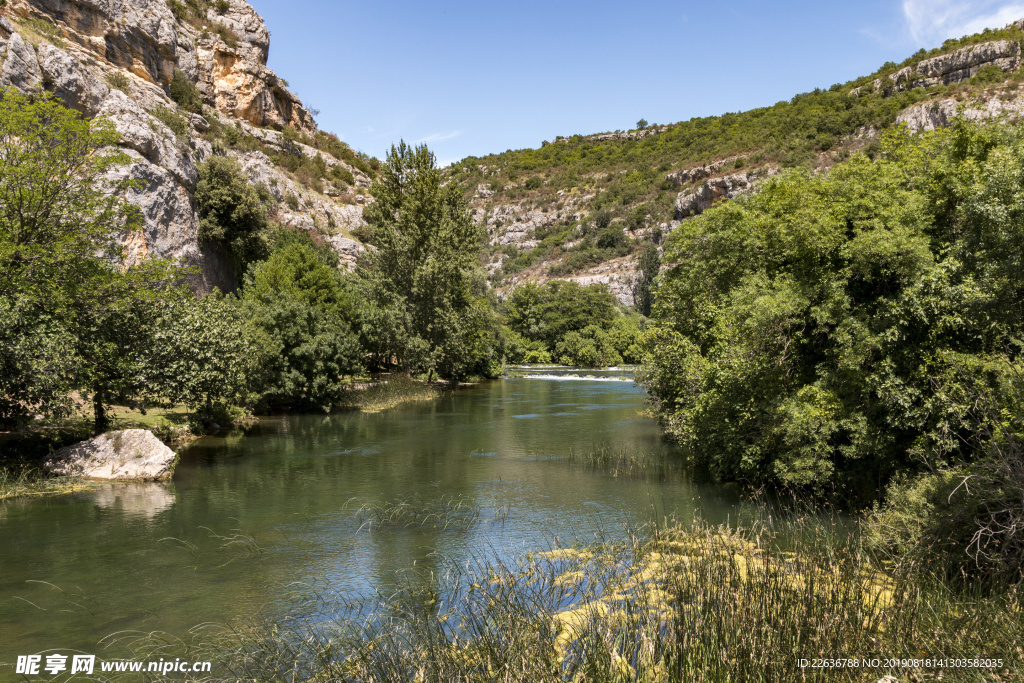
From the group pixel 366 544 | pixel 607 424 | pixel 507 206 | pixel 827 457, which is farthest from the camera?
pixel 507 206

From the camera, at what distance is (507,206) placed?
15050cm

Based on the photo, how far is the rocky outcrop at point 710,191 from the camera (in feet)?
301


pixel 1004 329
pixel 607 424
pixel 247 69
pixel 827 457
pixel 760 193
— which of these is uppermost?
pixel 247 69

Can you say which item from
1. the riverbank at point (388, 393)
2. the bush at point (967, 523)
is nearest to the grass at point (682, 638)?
the bush at point (967, 523)

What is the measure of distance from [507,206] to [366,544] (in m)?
144

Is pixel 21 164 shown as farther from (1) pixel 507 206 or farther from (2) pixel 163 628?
(1) pixel 507 206

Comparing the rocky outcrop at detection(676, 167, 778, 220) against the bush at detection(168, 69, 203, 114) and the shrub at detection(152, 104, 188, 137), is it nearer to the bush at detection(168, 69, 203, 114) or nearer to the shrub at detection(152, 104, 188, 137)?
the bush at detection(168, 69, 203, 114)

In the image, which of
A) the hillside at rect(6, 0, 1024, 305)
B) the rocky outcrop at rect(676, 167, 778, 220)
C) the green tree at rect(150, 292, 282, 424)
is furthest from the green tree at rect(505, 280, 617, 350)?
the green tree at rect(150, 292, 282, 424)

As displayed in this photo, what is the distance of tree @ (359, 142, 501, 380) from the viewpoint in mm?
41500

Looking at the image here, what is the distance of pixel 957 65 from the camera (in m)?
86.8

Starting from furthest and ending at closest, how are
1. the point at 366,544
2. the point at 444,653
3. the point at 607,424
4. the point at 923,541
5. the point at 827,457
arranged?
the point at 607,424 < the point at 827,457 < the point at 366,544 < the point at 923,541 < the point at 444,653

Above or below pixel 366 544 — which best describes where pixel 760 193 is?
above

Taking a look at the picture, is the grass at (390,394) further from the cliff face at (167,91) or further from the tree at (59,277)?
the tree at (59,277)

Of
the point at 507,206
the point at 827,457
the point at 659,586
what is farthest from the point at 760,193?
the point at 507,206
